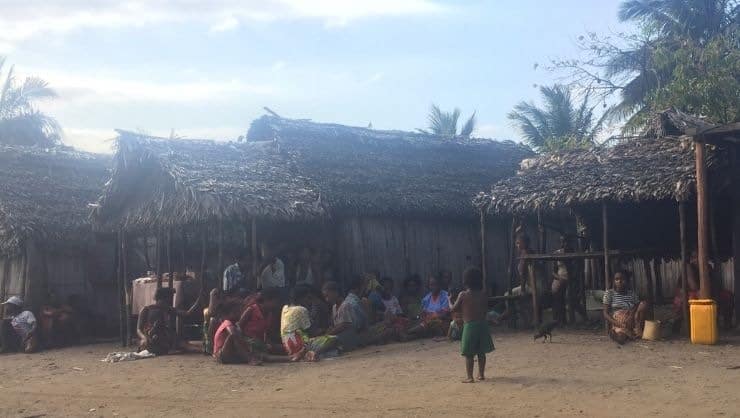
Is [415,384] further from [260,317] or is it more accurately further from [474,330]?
[260,317]

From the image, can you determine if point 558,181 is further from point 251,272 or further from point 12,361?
point 12,361

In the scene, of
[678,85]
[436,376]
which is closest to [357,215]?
[436,376]

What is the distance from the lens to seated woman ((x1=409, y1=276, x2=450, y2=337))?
13297 mm

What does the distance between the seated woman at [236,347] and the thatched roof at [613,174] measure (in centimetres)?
467

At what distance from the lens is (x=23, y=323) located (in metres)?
14.9

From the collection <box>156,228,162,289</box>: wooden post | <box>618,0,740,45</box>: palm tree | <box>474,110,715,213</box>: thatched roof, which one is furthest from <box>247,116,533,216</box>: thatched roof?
<box>618,0,740,45</box>: palm tree

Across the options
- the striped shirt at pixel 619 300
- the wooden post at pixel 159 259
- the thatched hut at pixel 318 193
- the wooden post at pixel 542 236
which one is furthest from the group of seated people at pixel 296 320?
the striped shirt at pixel 619 300

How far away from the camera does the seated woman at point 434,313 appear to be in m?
13.3

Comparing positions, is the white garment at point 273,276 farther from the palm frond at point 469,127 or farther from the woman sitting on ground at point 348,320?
the palm frond at point 469,127

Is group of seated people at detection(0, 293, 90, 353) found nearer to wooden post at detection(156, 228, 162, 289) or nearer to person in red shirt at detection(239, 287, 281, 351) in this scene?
wooden post at detection(156, 228, 162, 289)

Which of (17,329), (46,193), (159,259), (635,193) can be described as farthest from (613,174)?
(46,193)

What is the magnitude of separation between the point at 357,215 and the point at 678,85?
8.79 m

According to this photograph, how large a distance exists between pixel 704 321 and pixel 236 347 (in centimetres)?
614

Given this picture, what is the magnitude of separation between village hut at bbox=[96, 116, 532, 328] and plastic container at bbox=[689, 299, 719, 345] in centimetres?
608
